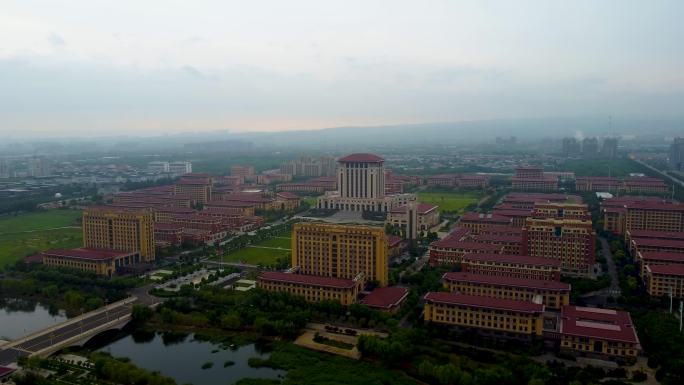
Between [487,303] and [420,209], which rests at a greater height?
[420,209]

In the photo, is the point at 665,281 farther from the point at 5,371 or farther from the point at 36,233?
the point at 36,233

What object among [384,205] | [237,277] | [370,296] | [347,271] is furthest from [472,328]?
[384,205]

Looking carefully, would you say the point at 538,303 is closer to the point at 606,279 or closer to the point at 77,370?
the point at 606,279

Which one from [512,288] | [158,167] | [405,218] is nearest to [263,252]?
[405,218]

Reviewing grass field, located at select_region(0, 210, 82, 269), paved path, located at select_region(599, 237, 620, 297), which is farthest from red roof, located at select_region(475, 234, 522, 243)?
grass field, located at select_region(0, 210, 82, 269)

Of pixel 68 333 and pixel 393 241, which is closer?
pixel 68 333

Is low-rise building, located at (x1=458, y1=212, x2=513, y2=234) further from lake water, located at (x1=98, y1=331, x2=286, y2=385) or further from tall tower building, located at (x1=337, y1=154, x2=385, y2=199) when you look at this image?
lake water, located at (x1=98, y1=331, x2=286, y2=385)

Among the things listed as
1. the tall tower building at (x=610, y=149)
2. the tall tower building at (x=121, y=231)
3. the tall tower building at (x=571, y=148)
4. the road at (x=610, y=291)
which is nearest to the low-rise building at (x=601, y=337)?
the road at (x=610, y=291)
